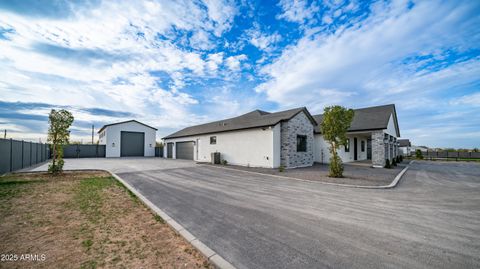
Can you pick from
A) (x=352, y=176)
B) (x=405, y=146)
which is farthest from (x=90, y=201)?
(x=405, y=146)

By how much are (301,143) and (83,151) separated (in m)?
31.9

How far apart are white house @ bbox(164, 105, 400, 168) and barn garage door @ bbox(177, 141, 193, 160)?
160 centimetres

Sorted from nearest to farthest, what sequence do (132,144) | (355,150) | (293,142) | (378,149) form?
(293,142) → (378,149) → (355,150) → (132,144)

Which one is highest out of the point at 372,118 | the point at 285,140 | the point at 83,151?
the point at 372,118

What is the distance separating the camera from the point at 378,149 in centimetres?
1611

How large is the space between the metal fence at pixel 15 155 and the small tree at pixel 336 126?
19.2 meters

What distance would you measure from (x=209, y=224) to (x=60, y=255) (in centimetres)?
250

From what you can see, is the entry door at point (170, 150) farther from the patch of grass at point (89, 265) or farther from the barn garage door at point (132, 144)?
the patch of grass at point (89, 265)

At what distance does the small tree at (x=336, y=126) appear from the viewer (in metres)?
10.9

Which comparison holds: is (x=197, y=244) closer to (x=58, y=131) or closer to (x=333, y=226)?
(x=333, y=226)

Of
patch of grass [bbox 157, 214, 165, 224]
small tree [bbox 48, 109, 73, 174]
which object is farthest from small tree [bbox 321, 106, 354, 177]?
small tree [bbox 48, 109, 73, 174]

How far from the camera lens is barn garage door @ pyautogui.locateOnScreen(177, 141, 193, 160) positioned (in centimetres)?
2344

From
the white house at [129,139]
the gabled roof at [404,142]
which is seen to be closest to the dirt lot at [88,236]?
the white house at [129,139]

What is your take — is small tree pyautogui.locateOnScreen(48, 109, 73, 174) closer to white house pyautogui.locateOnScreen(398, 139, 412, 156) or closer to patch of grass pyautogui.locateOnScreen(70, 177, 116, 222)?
patch of grass pyautogui.locateOnScreen(70, 177, 116, 222)
